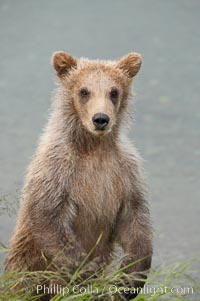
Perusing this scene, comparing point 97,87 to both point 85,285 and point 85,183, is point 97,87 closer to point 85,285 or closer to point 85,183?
point 85,183

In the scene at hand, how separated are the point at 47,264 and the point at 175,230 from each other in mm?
3422

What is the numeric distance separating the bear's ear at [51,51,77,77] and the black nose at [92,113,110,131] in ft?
2.12

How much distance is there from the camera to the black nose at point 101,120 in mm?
8281

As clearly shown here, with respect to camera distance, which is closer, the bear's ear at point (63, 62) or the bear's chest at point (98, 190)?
the bear's chest at point (98, 190)

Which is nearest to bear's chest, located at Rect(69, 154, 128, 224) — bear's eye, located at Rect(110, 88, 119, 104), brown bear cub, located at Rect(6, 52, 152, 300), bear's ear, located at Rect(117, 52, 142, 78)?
brown bear cub, located at Rect(6, 52, 152, 300)

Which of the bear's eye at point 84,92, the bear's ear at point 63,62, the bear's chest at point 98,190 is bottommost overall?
the bear's chest at point 98,190

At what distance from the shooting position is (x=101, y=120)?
327 inches

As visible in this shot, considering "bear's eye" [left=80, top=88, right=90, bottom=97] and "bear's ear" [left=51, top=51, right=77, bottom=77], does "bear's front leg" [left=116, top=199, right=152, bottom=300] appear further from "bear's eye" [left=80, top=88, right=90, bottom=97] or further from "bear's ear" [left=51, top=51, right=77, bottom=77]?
"bear's ear" [left=51, top=51, right=77, bottom=77]

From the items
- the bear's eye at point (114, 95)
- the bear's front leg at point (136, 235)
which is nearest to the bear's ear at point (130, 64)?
the bear's eye at point (114, 95)

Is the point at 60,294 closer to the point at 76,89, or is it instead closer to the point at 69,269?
the point at 69,269

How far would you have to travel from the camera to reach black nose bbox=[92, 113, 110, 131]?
8.28 m

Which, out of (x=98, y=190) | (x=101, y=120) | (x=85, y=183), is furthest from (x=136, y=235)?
(x=101, y=120)

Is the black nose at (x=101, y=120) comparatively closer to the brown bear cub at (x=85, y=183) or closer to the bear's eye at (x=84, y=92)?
Answer: the brown bear cub at (x=85, y=183)

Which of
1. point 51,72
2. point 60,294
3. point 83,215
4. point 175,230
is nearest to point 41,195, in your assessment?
point 83,215
